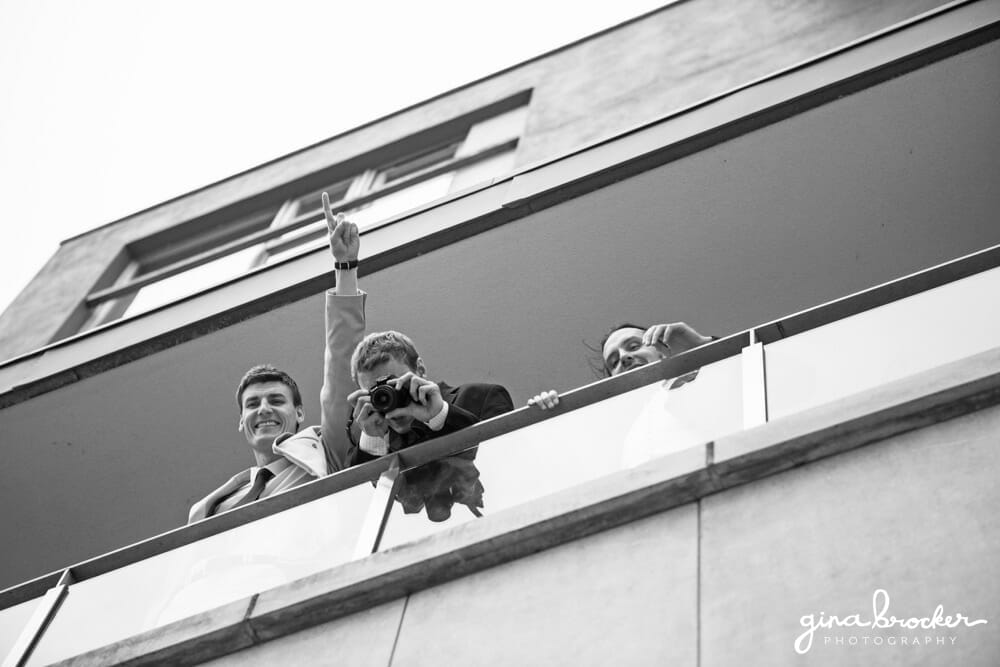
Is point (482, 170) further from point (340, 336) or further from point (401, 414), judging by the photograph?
point (401, 414)

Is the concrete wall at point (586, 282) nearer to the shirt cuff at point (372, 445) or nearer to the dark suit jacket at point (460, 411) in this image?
the dark suit jacket at point (460, 411)

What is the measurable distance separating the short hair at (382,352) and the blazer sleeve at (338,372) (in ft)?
1.06

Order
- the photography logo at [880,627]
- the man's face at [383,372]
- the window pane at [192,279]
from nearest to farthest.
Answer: the photography logo at [880,627], the man's face at [383,372], the window pane at [192,279]

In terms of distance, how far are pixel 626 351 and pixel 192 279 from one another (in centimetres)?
803

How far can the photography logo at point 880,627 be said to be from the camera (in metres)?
3.24

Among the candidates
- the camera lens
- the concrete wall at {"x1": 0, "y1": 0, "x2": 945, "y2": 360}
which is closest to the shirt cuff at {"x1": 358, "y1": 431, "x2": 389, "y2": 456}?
the camera lens

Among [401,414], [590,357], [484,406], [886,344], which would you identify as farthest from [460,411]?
[590,357]

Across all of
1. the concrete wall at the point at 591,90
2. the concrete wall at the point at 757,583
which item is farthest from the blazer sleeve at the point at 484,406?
the concrete wall at the point at 591,90

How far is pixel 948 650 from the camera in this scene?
317cm

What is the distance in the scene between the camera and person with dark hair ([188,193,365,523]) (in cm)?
562

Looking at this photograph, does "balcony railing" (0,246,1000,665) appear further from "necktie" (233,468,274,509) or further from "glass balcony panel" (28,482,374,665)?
"necktie" (233,468,274,509)

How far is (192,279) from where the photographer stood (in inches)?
505

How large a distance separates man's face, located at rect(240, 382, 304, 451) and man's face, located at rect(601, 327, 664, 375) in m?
1.66

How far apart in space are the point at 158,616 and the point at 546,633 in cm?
169
